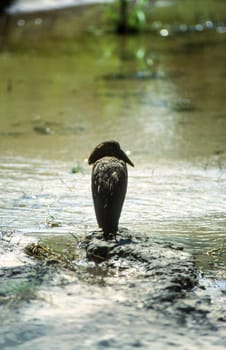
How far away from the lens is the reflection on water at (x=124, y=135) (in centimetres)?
520

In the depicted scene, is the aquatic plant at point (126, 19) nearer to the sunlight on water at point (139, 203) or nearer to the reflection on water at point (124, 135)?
the reflection on water at point (124, 135)

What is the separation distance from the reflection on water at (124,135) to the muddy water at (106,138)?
10mm

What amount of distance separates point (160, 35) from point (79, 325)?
9.46 meters

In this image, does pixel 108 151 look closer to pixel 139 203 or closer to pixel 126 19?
pixel 139 203

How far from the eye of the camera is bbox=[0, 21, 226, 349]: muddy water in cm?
395

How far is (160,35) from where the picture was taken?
12820 millimetres

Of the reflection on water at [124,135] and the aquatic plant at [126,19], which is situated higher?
the aquatic plant at [126,19]

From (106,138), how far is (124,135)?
0.62 feet

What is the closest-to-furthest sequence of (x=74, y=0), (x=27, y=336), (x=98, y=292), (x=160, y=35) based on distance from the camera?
(x=27, y=336)
(x=98, y=292)
(x=160, y=35)
(x=74, y=0)

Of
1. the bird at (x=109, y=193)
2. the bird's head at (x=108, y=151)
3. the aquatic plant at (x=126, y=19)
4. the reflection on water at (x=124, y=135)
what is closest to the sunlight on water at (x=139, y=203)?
the reflection on water at (x=124, y=135)

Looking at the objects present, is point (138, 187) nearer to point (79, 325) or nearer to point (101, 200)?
point (101, 200)

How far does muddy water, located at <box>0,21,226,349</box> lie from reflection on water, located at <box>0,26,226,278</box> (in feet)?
0.03

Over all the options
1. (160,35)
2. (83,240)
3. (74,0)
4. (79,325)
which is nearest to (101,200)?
(83,240)

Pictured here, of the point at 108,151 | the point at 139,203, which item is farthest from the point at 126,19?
the point at 108,151
